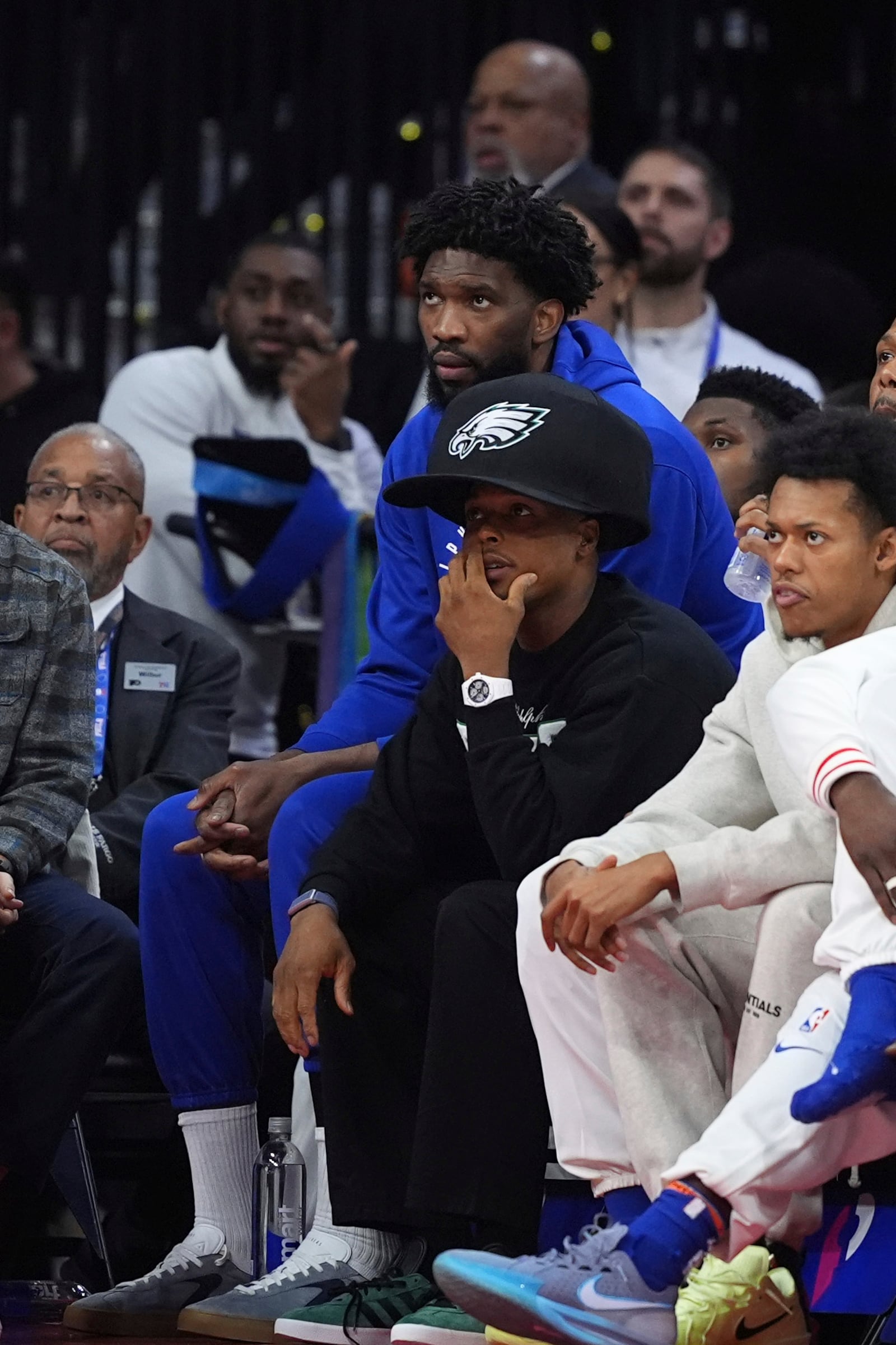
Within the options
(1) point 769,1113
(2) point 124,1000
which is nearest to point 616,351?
(2) point 124,1000

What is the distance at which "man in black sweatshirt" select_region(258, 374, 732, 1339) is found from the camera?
9.13 ft

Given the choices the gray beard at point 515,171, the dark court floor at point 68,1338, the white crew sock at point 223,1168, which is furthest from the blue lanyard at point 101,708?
the gray beard at point 515,171

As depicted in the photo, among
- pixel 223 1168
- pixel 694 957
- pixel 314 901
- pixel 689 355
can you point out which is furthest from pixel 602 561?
pixel 689 355

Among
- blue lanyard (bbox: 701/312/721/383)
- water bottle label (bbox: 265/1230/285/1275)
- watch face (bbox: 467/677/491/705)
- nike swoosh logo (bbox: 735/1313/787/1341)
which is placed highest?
blue lanyard (bbox: 701/312/721/383)

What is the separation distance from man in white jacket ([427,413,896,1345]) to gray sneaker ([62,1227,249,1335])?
67cm

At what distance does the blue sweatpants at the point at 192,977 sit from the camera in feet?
10.9

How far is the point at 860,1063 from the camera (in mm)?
2338

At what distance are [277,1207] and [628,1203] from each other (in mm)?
818

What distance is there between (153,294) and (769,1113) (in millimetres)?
4662

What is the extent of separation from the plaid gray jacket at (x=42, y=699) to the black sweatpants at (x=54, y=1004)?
3.2 inches

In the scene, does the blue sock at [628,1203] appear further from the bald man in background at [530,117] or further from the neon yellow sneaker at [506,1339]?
the bald man in background at [530,117]

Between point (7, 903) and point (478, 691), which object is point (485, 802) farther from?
point (7, 903)

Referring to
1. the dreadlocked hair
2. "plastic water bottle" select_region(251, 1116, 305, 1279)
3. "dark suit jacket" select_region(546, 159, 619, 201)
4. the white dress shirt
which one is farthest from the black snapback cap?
"dark suit jacket" select_region(546, 159, 619, 201)

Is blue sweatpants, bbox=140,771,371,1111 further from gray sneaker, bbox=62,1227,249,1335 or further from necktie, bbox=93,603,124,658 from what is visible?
necktie, bbox=93,603,124,658
